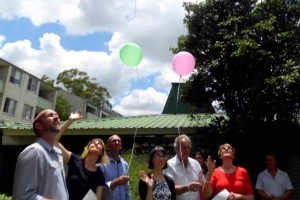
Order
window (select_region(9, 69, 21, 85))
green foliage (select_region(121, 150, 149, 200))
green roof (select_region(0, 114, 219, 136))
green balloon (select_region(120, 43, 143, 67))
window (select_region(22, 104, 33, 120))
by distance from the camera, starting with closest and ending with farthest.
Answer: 1. green balloon (select_region(120, 43, 143, 67))
2. green foliage (select_region(121, 150, 149, 200))
3. green roof (select_region(0, 114, 219, 136))
4. window (select_region(9, 69, 21, 85))
5. window (select_region(22, 104, 33, 120))

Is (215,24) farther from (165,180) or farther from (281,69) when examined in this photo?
(165,180)

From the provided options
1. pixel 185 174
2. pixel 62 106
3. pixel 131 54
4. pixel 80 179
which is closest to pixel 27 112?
pixel 62 106

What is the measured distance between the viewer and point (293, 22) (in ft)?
27.4

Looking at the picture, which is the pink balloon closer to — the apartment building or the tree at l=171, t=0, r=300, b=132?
the tree at l=171, t=0, r=300, b=132

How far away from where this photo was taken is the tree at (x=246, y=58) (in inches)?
304

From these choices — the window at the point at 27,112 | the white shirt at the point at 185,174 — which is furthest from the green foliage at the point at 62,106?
the white shirt at the point at 185,174

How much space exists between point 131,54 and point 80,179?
2496 millimetres

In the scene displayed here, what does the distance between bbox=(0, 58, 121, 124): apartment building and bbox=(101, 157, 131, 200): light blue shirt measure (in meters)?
26.9

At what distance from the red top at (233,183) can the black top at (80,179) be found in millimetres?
1498

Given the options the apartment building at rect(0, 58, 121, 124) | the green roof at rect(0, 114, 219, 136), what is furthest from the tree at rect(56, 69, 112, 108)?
the green roof at rect(0, 114, 219, 136)

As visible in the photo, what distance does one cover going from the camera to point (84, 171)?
13.1ft

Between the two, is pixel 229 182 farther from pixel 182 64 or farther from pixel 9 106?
pixel 9 106

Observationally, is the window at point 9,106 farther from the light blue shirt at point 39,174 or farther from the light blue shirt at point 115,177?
the light blue shirt at point 39,174

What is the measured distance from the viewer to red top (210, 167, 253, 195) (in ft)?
14.8
